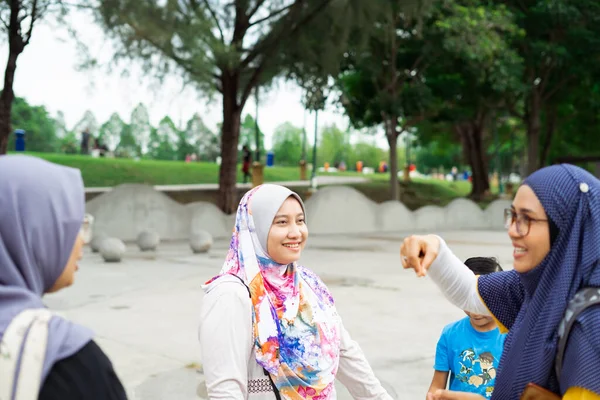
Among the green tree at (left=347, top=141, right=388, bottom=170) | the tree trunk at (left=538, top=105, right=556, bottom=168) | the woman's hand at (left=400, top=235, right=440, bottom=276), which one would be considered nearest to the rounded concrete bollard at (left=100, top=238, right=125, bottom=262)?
the woman's hand at (left=400, top=235, right=440, bottom=276)

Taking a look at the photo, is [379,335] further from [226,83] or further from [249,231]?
[226,83]

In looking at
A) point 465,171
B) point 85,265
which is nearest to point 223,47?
point 85,265

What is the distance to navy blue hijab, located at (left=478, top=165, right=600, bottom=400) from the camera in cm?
181

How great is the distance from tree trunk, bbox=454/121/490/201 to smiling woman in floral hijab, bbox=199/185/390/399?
29985 mm

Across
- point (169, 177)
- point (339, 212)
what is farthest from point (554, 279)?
point (169, 177)

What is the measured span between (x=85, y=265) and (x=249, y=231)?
1005cm

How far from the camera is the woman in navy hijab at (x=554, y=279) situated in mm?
1817

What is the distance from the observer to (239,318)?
2760 millimetres

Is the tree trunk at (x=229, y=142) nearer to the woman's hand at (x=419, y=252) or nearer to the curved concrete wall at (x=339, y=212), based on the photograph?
the curved concrete wall at (x=339, y=212)

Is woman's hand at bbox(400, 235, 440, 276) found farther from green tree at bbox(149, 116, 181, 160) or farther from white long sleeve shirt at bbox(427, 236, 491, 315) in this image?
green tree at bbox(149, 116, 181, 160)

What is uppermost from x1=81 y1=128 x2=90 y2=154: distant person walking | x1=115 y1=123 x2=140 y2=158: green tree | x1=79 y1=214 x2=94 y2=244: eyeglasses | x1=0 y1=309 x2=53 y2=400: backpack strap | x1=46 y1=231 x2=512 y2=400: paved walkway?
x1=115 y1=123 x2=140 y2=158: green tree

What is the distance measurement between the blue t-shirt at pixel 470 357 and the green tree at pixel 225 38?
512 inches

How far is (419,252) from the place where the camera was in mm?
2291

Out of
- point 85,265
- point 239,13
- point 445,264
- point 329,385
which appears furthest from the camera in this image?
point 239,13
